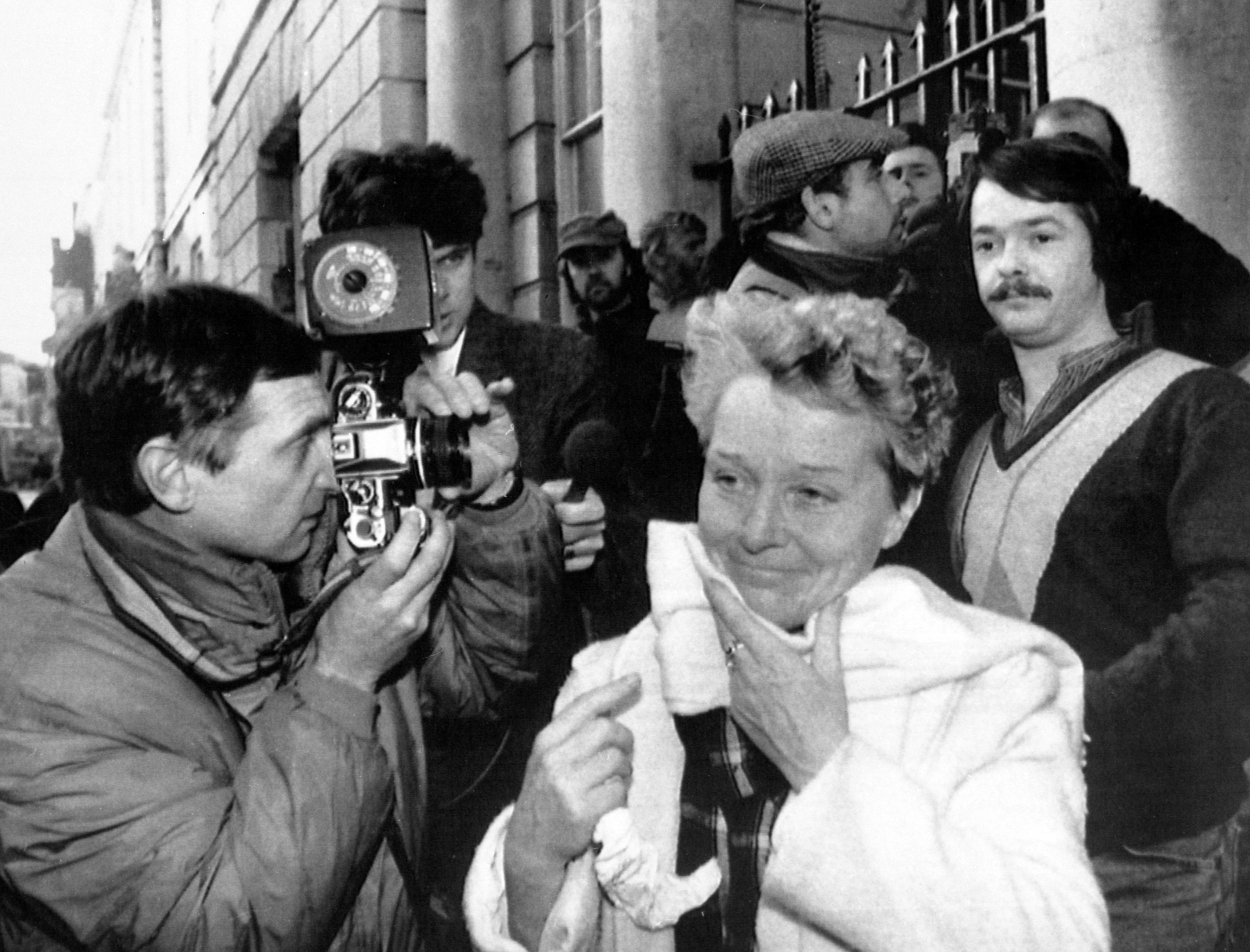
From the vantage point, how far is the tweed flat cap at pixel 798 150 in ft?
4.35

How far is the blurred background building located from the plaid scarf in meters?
0.74

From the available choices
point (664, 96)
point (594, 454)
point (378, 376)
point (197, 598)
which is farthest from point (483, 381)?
point (664, 96)

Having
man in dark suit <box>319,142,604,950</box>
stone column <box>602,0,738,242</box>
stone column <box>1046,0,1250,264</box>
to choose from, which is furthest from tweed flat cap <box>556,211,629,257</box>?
stone column <box>1046,0,1250,264</box>

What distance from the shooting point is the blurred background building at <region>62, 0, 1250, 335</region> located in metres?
1.19

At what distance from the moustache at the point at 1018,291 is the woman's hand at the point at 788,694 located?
0.42 meters

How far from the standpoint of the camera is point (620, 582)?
1.36 metres

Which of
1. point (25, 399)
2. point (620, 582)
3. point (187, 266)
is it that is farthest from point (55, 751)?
point (187, 266)

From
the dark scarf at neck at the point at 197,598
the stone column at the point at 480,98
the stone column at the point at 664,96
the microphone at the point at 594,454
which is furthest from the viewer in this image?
the stone column at the point at 480,98

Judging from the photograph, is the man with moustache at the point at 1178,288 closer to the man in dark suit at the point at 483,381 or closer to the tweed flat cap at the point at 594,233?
the man in dark suit at the point at 483,381

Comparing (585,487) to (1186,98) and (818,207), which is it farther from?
(1186,98)

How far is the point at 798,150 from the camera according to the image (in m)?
1.33

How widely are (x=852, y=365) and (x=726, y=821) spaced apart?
437 mm

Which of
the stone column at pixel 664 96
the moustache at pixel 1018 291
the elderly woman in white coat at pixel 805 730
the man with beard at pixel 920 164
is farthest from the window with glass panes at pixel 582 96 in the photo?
the elderly woman in white coat at pixel 805 730

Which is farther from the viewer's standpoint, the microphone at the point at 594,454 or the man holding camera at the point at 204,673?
the microphone at the point at 594,454
